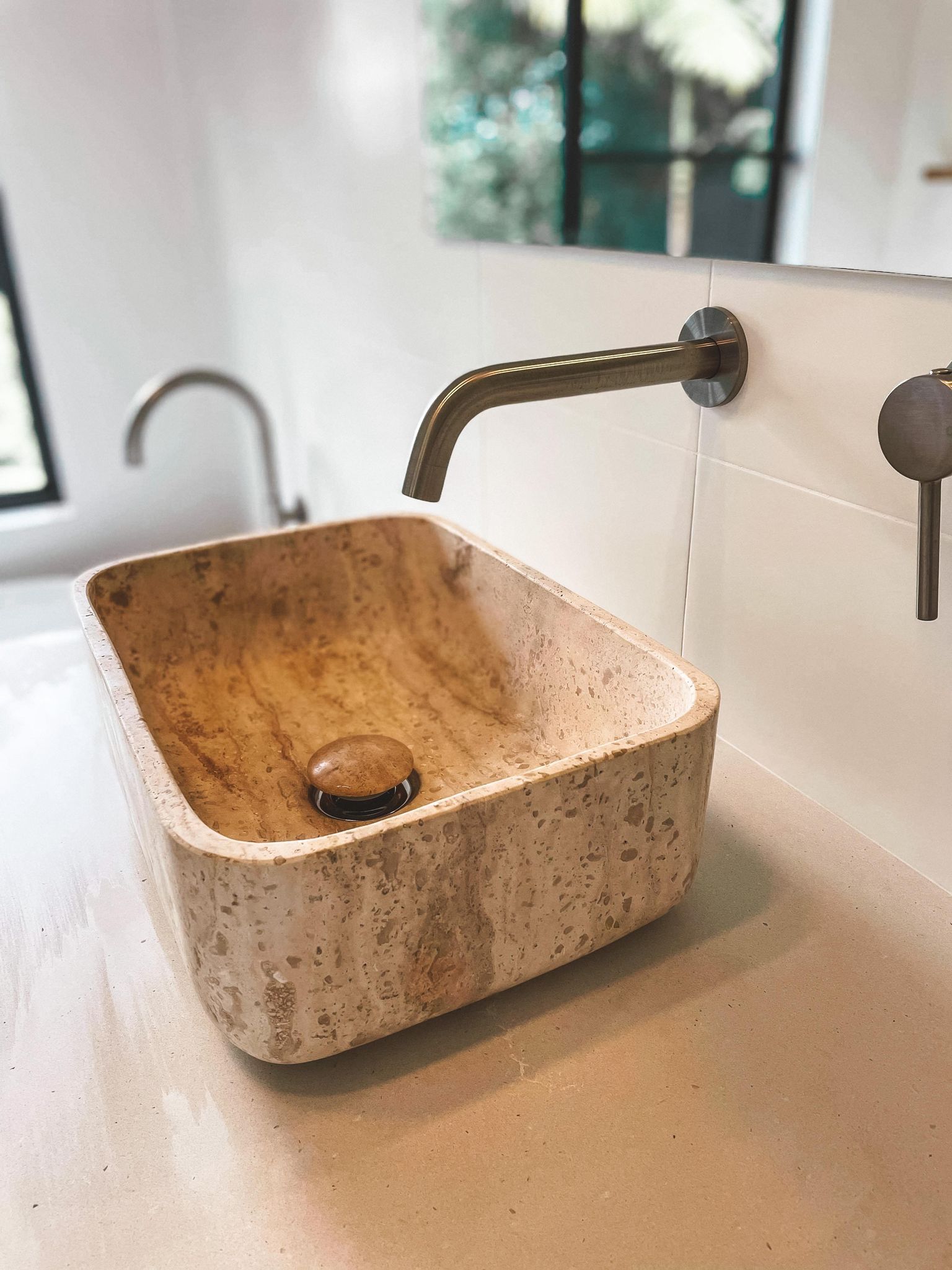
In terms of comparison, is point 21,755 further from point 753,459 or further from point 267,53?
point 267,53

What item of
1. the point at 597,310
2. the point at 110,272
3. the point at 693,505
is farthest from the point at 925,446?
the point at 110,272

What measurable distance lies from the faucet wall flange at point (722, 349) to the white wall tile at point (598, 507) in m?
0.06

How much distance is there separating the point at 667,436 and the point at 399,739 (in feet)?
1.16

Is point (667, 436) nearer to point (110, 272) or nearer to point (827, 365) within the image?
point (827, 365)

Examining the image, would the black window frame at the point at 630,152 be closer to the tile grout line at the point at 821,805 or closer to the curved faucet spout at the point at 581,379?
the curved faucet spout at the point at 581,379

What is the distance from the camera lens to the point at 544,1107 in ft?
1.73

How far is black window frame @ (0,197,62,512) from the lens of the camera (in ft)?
6.05

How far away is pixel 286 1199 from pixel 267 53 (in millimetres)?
1532

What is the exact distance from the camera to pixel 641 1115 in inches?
20.5

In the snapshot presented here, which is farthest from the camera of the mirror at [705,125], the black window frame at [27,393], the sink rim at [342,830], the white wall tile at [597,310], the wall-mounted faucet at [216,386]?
the black window frame at [27,393]

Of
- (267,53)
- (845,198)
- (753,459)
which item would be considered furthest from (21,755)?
(267,53)

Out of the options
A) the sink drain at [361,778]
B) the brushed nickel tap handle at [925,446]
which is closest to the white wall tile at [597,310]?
the brushed nickel tap handle at [925,446]

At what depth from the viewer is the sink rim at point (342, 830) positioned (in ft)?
1.51

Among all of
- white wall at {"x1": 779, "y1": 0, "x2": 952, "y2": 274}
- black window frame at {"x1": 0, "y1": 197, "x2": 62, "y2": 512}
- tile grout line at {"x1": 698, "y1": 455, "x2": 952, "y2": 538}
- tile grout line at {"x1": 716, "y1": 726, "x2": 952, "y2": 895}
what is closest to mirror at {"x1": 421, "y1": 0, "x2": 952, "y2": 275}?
white wall at {"x1": 779, "y1": 0, "x2": 952, "y2": 274}
